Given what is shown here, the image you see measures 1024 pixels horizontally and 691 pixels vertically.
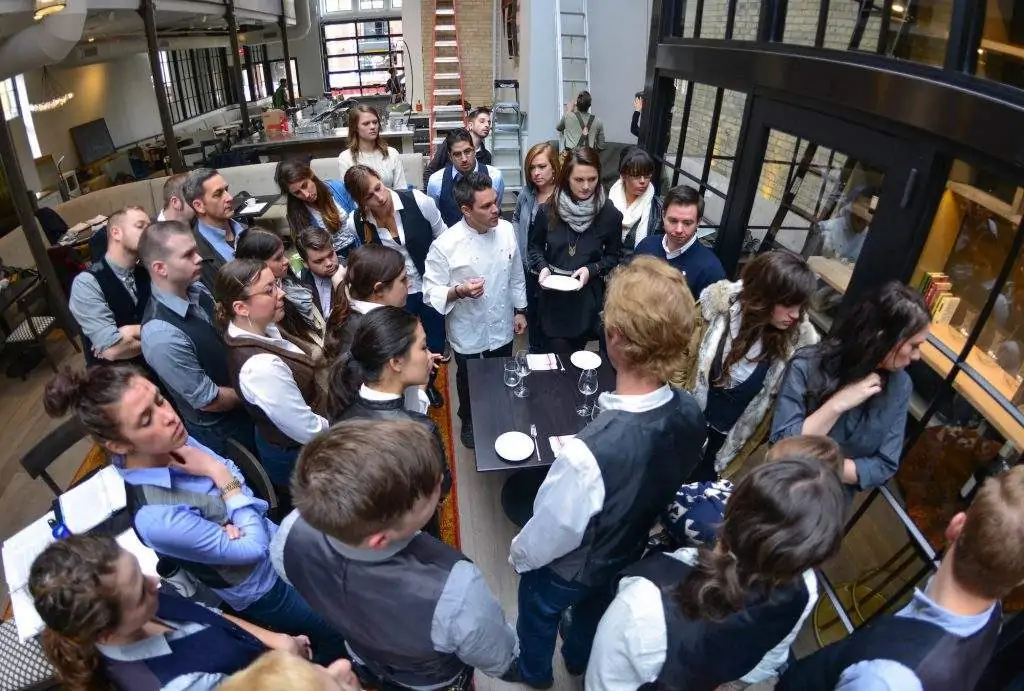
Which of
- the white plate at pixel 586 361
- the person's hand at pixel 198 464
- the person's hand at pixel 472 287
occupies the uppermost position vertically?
the person's hand at pixel 472 287

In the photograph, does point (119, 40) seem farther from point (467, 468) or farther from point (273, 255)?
point (467, 468)

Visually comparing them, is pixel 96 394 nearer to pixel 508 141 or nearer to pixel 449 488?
pixel 449 488

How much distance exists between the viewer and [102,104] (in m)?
11.8

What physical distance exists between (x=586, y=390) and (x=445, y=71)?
10696 millimetres

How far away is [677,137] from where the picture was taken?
13.8 ft

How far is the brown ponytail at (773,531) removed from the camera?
1.04 meters

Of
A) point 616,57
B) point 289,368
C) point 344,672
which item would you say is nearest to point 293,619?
point 344,672

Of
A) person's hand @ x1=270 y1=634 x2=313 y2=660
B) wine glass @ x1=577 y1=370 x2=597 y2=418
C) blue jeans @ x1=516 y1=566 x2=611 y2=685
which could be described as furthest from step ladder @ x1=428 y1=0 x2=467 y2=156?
person's hand @ x1=270 y1=634 x2=313 y2=660

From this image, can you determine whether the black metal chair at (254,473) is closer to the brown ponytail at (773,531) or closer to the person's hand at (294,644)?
the person's hand at (294,644)

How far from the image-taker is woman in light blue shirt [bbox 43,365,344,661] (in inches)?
63.7

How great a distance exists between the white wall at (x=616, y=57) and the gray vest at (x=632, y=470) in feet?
22.7

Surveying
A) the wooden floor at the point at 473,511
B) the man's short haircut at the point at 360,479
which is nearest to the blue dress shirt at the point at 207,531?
the man's short haircut at the point at 360,479

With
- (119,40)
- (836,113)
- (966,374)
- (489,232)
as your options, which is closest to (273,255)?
(489,232)

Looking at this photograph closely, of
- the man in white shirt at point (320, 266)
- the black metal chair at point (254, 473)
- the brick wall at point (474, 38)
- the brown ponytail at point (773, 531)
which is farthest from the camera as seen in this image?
the brick wall at point (474, 38)
